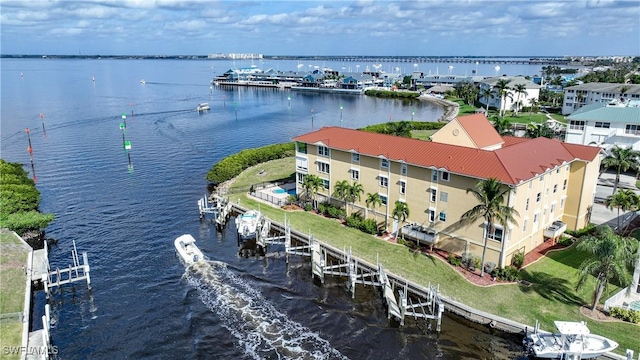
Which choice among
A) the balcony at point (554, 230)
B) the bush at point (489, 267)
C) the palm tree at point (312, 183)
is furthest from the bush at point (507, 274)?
the palm tree at point (312, 183)

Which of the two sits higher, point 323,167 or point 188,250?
point 323,167

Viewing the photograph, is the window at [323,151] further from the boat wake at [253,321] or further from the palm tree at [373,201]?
the boat wake at [253,321]

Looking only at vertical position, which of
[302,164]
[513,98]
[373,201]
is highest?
[513,98]

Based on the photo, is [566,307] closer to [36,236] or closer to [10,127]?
[36,236]

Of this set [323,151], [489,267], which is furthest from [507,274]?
[323,151]

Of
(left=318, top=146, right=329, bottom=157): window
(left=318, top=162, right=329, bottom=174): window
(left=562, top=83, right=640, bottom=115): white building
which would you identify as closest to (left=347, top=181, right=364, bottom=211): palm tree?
(left=318, top=162, right=329, bottom=174): window

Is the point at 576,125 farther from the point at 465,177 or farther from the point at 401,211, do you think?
the point at 401,211
